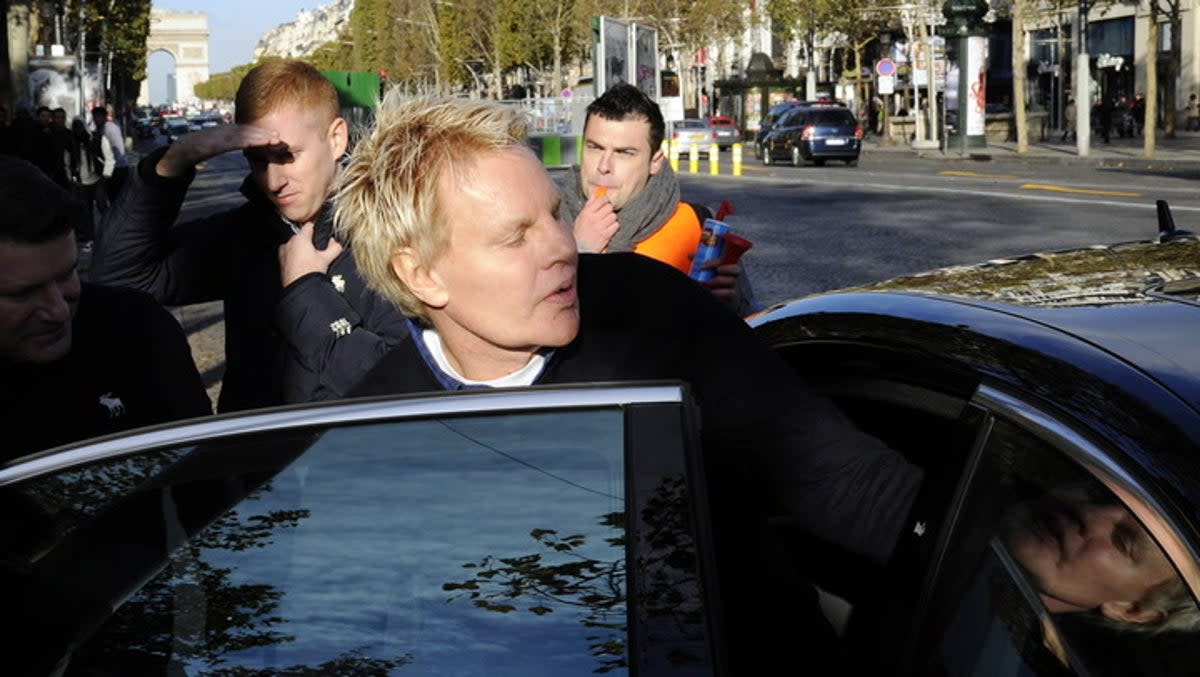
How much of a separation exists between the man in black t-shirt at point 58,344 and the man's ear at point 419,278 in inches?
32.7

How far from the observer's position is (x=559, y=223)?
90.7 inches

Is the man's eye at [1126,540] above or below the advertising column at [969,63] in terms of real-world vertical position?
below

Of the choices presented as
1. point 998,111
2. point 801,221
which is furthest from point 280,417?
point 998,111

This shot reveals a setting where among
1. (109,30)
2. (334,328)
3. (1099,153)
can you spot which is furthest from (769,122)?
(334,328)

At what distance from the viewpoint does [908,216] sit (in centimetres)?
2144

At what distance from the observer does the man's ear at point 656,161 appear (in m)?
4.90

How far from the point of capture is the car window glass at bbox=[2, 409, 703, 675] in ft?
5.52

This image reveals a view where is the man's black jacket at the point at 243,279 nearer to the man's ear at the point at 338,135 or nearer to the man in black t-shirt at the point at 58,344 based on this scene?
the man's ear at the point at 338,135

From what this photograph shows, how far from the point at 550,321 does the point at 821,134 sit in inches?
1576

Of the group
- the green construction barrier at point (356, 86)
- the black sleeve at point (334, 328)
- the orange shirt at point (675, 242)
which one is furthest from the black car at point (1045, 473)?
the green construction barrier at point (356, 86)

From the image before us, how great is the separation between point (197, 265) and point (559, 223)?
183 centimetres

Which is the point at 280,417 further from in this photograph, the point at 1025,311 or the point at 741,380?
the point at 1025,311

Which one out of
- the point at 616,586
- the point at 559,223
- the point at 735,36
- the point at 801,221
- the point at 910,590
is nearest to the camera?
the point at 616,586

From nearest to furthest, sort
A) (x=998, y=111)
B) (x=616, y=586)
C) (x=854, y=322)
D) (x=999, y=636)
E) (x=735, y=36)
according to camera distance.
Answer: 1. (x=616, y=586)
2. (x=999, y=636)
3. (x=854, y=322)
4. (x=998, y=111)
5. (x=735, y=36)
